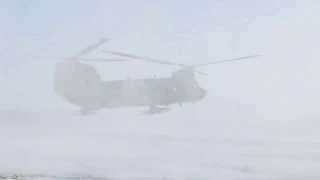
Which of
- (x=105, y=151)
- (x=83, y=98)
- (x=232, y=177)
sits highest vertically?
(x=83, y=98)

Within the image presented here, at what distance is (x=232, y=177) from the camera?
22.1m

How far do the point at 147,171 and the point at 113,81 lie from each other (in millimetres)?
4247

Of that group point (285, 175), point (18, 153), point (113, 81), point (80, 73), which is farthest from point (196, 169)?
point (18, 153)

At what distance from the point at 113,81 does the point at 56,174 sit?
4.82 metres

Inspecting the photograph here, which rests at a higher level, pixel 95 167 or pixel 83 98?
pixel 83 98

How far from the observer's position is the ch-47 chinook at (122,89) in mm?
22859

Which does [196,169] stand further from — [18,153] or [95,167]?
[18,153]

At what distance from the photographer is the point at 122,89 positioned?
22.9 m

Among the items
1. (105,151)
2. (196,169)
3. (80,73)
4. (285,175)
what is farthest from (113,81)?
(285,175)

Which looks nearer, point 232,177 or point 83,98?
point 232,177

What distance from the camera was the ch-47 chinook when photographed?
22859mm

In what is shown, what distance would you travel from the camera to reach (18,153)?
24672 millimetres

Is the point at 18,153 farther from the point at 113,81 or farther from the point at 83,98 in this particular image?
the point at 113,81

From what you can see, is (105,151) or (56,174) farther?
(105,151)
